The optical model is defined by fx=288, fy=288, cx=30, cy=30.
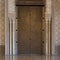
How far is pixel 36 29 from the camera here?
15.5m

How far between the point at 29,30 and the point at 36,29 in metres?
0.38

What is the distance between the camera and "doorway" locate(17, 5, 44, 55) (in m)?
15.5

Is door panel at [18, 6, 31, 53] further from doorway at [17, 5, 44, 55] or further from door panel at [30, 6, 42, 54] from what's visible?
door panel at [30, 6, 42, 54]

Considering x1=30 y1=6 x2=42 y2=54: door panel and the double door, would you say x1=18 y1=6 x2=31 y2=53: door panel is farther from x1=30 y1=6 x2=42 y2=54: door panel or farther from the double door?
x1=30 y1=6 x2=42 y2=54: door panel

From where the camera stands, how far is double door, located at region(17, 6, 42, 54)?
15461mm

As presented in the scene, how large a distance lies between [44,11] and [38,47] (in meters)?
1.95

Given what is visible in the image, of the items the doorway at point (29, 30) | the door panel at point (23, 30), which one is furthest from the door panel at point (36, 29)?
the door panel at point (23, 30)

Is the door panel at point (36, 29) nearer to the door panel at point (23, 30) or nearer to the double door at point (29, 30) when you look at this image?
the double door at point (29, 30)

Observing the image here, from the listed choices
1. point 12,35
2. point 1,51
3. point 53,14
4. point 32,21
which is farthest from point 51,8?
point 1,51

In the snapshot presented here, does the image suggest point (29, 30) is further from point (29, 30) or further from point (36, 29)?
point (36, 29)

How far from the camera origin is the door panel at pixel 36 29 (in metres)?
15.5

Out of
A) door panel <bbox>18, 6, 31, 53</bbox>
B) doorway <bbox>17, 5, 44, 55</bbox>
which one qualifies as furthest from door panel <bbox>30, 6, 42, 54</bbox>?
door panel <bbox>18, 6, 31, 53</bbox>

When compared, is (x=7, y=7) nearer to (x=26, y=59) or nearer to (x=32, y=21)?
(x=32, y=21)

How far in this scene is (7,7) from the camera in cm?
1479
